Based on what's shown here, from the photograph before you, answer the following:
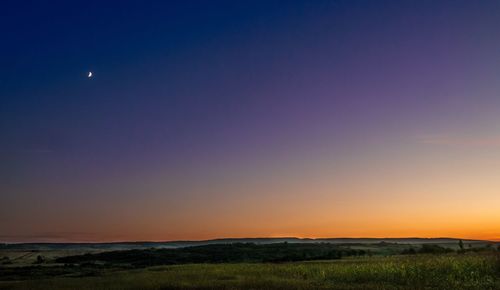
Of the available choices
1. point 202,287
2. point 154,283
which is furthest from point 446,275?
point 154,283

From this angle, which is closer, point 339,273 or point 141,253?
point 339,273

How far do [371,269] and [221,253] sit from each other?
77.5 m

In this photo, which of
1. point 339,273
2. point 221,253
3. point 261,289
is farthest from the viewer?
point 221,253

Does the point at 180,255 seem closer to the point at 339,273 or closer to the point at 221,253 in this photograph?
the point at 221,253

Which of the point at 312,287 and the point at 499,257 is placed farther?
the point at 499,257

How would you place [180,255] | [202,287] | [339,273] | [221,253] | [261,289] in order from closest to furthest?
1. [261,289]
2. [202,287]
3. [339,273]
4. [180,255]
5. [221,253]

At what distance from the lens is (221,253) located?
107000mm

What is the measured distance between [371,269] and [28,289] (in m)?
22.9

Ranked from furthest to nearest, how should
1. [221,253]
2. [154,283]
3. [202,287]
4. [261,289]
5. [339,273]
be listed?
[221,253]
[339,273]
[154,283]
[202,287]
[261,289]

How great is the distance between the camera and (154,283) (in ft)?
98.4

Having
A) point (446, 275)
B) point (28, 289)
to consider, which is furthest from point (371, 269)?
point (28, 289)

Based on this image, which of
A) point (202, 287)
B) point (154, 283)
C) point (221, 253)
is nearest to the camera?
point (202, 287)

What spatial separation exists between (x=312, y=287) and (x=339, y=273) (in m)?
8.37

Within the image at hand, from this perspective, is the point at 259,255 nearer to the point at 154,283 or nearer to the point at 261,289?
the point at 154,283
